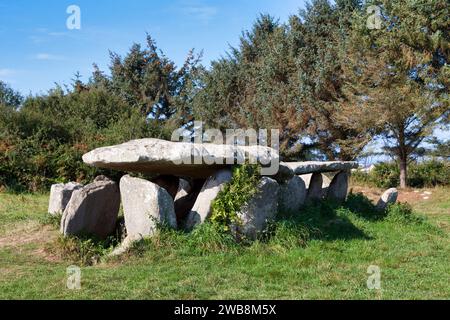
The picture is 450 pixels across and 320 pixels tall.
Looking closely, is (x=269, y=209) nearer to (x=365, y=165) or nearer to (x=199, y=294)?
(x=199, y=294)

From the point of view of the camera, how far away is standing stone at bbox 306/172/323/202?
11.2m

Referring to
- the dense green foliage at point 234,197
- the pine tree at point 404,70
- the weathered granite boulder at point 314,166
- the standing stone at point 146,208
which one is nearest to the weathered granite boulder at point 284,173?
the weathered granite boulder at point 314,166

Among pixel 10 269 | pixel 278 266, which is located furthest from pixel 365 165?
pixel 10 269

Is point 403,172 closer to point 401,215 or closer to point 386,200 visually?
point 386,200

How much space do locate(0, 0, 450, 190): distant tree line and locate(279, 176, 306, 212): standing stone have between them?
28.9 ft

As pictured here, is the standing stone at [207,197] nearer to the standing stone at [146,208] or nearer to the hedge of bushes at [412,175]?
the standing stone at [146,208]

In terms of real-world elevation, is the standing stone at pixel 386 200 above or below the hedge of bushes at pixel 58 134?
below

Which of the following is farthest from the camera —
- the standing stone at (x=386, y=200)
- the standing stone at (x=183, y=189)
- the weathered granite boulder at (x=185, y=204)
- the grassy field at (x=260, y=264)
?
the standing stone at (x=386, y=200)

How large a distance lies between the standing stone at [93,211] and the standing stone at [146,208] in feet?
1.73

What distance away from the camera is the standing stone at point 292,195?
387 inches

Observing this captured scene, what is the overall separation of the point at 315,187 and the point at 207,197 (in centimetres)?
349

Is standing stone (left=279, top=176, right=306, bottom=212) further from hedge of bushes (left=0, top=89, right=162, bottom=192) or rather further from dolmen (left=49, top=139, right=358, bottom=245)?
hedge of bushes (left=0, top=89, right=162, bottom=192)

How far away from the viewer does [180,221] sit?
911 centimetres

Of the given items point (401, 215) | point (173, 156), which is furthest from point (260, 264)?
point (401, 215)
